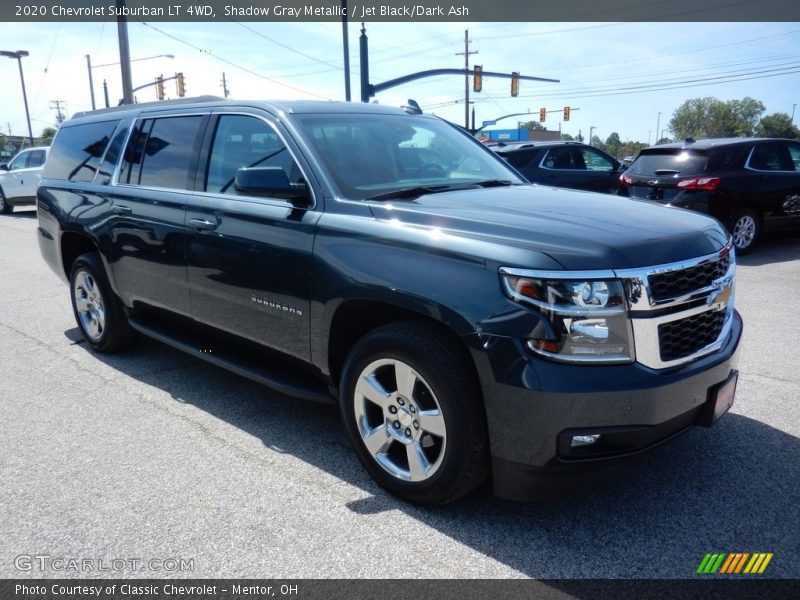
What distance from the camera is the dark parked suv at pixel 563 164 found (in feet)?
37.1

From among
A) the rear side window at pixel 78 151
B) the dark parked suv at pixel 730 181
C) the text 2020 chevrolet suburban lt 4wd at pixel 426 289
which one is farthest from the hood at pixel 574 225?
the dark parked suv at pixel 730 181

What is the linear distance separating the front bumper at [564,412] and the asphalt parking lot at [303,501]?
14.6 inches

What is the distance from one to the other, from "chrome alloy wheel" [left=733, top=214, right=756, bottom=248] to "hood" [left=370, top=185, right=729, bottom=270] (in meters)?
6.90

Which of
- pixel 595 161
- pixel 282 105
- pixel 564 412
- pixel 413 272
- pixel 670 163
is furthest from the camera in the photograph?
pixel 595 161

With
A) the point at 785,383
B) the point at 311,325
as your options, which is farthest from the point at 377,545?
the point at 785,383

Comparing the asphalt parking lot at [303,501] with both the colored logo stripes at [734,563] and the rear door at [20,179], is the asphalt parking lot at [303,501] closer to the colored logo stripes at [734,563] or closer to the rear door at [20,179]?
the colored logo stripes at [734,563]

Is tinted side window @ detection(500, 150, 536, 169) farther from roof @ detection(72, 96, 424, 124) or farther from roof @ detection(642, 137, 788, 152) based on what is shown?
Answer: roof @ detection(72, 96, 424, 124)

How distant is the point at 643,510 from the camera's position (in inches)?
117

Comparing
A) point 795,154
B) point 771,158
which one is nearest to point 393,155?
point 771,158

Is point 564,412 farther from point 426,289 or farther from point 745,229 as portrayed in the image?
point 745,229

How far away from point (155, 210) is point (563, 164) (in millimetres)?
8806

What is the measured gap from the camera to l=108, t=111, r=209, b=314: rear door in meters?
4.16

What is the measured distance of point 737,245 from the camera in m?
9.62

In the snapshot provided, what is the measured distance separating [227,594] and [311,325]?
1.32 meters
